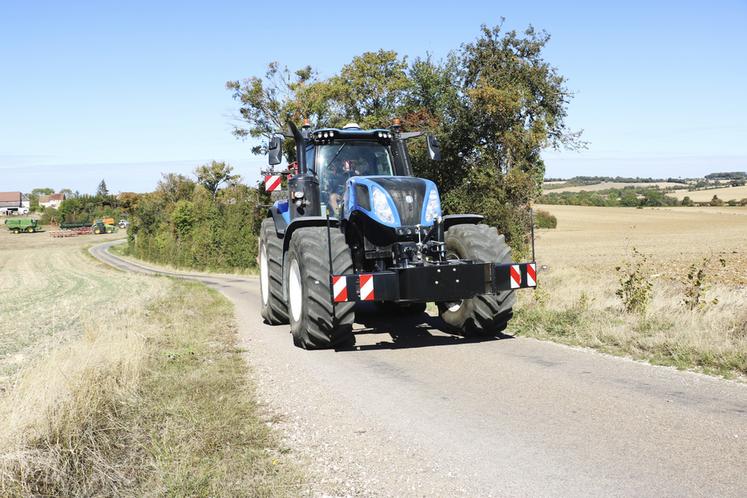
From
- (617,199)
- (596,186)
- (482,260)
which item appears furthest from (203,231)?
(596,186)

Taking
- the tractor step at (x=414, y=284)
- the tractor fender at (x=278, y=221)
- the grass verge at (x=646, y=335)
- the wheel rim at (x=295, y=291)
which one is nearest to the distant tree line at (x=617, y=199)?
the tractor fender at (x=278, y=221)

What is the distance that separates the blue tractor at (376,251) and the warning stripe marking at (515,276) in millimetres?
12

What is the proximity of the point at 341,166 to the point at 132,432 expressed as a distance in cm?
551

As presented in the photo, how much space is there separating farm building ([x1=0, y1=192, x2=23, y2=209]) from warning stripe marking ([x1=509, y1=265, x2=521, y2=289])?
603 feet

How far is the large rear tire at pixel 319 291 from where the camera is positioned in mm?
7473

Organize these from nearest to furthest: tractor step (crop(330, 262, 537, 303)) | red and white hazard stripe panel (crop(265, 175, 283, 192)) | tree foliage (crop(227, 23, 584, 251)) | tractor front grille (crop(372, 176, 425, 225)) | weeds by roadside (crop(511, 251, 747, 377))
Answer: weeds by roadside (crop(511, 251, 747, 377)) → tractor step (crop(330, 262, 537, 303)) → tractor front grille (crop(372, 176, 425, 225)) → red and white hazard stripe panel (crop(265, 175, 283, 192)) → tree foliage (crop(227, 23, 584, 251))

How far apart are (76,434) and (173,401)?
4.35 ft

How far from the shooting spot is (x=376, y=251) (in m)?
7.98

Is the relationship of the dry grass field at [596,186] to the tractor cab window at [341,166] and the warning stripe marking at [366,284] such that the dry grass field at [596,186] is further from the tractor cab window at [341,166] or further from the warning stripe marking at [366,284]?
the warning stripe marking at [366,284]

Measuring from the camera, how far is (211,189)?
260 feet

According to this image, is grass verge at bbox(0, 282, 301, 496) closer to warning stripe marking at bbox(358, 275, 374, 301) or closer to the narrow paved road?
the narrow paved road

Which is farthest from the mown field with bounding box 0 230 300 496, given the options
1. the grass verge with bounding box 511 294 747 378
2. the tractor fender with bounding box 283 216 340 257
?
the grass verge with bounding box 511 294 747 378

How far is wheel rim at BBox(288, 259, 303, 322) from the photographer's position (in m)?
8.30

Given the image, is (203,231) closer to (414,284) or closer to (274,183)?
(274,183)
